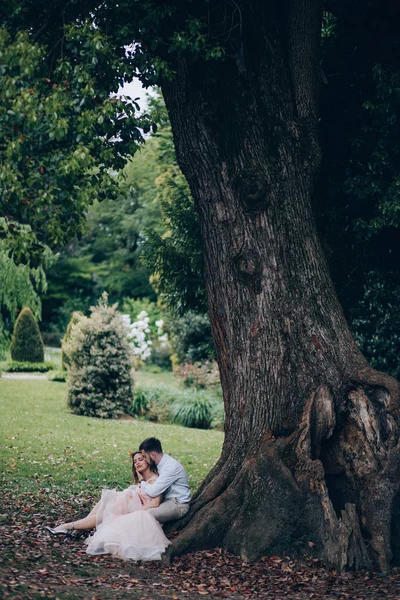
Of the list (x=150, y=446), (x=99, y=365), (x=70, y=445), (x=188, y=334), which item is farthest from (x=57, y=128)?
(x=188, y=334)

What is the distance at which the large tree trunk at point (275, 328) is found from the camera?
7875 millimetres

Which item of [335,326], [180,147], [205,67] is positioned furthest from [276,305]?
[205,67]

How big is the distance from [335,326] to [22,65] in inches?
173

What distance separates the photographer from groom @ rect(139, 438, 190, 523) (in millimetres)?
8539

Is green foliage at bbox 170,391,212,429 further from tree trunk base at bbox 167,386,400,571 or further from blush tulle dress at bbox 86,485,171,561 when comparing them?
tree trunk base at bbox 167,386,400,571

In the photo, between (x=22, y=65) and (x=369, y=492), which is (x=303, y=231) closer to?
(x=369, y=492)

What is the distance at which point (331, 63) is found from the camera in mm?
10602

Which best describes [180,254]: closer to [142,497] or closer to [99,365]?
[142,497]

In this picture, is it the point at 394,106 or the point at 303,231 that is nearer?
the point at 303,231

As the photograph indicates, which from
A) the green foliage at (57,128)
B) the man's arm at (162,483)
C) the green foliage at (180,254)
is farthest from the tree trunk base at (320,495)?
the green foliage at (180,254)

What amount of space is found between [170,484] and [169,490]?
88 millimetres

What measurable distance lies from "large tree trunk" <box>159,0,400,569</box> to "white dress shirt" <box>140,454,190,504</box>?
186 mm

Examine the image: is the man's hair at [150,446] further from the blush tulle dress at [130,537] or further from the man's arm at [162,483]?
the blush tulle dress at [130,537]

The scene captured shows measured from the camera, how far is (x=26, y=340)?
28.9m
